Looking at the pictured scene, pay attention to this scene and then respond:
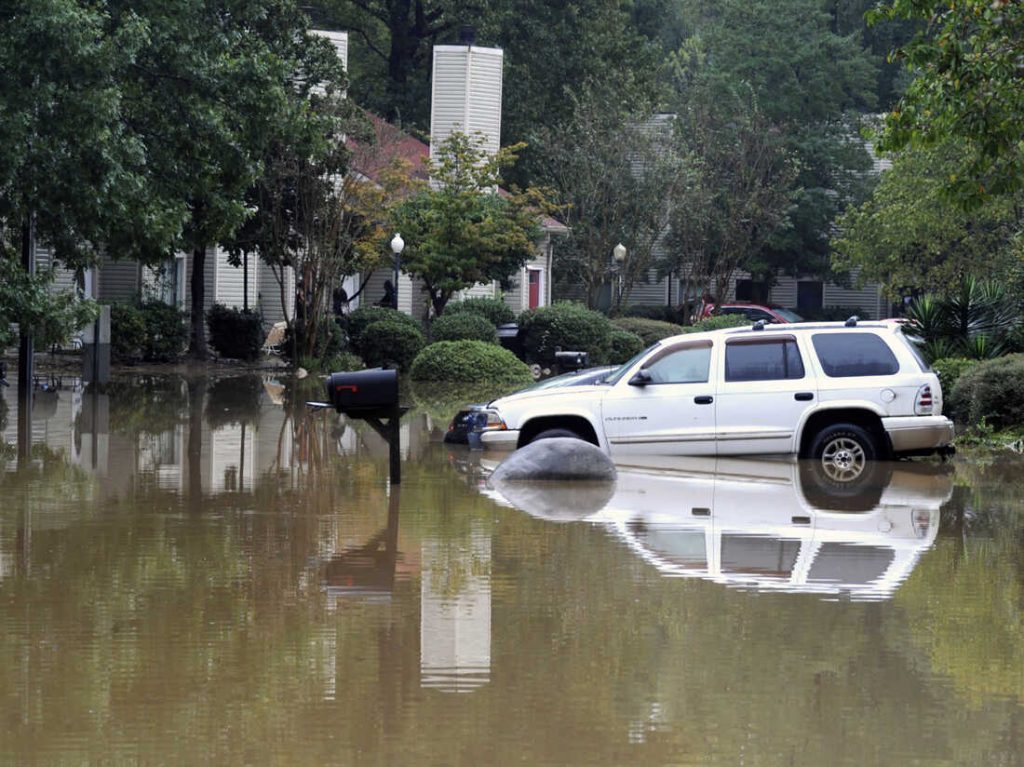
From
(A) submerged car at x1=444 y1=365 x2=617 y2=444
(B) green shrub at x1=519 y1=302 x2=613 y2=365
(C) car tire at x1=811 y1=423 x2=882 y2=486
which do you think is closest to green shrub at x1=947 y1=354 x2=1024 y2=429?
(C) car tire at x1=811 y1=423 x2=882 y2=486

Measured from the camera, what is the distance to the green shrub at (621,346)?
39938 mm

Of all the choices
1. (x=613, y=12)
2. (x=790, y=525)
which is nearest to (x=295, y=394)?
(x=790, y=525)

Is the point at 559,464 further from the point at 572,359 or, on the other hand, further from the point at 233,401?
the point at 572,359

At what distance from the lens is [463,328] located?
123 ft

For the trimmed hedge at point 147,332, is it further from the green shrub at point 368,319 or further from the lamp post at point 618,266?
the lamp post at point 618,266

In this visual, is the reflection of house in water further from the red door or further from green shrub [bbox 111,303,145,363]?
the red door

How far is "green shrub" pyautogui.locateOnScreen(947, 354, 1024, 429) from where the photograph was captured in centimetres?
2088

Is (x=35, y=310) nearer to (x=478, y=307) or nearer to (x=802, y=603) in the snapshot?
(x=802, y=603)

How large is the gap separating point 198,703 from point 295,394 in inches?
875

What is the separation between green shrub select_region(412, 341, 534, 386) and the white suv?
1484cm

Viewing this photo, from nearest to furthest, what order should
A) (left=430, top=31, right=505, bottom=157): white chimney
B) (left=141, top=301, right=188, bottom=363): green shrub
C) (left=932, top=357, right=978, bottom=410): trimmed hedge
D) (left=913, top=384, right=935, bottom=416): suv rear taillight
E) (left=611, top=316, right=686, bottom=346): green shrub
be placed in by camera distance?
(left=913, top=384, right=935, bottom=416): suv rear taillight < (left=932, top=357, right=978, bottom=410): trimmed hedge < (left=141, top=301, right=188, bottom=363): green shrub < (left=611, top=316, right=686, bottom=346): green shrub < (left=430, top=31, right=505, bottom=157): white chimney

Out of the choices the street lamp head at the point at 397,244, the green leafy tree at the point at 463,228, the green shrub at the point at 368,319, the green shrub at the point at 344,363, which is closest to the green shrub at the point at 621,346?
the green leafy tree at the point at 463,228

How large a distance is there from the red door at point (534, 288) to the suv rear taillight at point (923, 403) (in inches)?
1494

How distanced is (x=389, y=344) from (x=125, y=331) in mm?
5732
